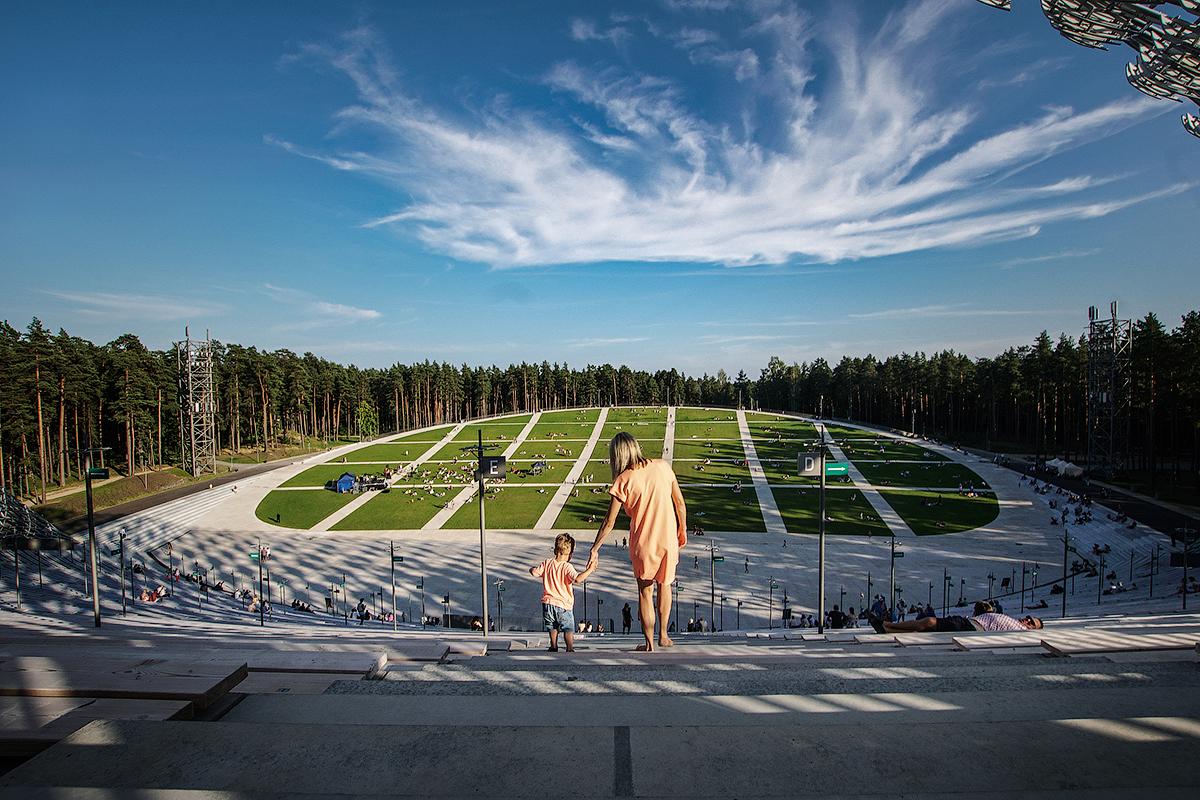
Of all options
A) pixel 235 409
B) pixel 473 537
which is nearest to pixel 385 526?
pixel 473 537

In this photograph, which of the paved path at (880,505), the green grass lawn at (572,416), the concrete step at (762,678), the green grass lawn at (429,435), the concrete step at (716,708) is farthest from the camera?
the green grass lawn at (572,416)

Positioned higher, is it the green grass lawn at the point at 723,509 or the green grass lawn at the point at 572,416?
the green grass lawn at the point at 572,416

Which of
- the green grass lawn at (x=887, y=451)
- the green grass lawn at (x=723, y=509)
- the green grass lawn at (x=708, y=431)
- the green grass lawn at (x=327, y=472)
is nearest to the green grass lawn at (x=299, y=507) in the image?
the green grass lawn at (x=327, y=472)

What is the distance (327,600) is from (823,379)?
376 ft

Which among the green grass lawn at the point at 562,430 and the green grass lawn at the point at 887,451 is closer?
the green grass lawn at the point at 887,451

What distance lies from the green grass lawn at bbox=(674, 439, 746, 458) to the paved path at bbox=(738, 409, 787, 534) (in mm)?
1214

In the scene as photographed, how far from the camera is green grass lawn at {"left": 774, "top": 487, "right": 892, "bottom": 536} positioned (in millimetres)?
43634

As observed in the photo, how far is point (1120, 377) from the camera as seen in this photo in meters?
52.0

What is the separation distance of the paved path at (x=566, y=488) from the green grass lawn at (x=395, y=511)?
1029 centimetres

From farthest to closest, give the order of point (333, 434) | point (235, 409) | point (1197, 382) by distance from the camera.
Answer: point (333, 434) → point (235, 409) → point (1197, 382)

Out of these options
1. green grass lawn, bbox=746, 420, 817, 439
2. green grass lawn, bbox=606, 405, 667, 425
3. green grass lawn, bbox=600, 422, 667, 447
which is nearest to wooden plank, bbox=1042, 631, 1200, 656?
green grass lawn, bbox=600, 422, 667, 447

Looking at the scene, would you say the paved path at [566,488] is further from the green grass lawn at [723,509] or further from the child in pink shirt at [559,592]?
the child in pink shirt at [559,592]

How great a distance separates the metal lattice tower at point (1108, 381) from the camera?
5019 centimetres

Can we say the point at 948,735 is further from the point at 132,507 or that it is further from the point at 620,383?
the point at 620,383
